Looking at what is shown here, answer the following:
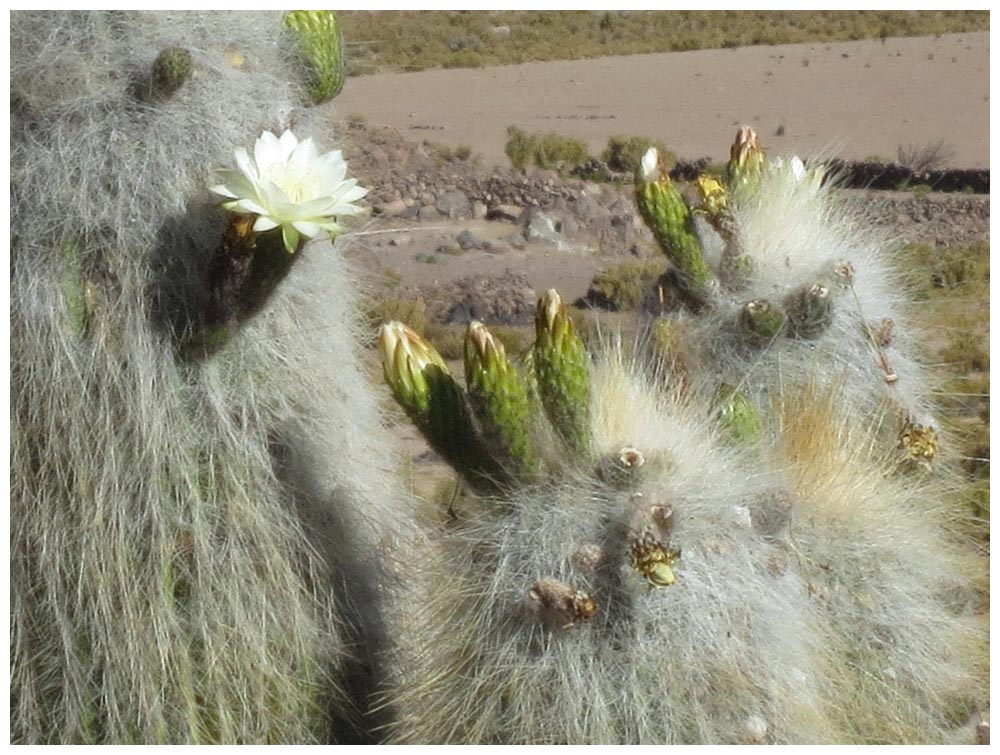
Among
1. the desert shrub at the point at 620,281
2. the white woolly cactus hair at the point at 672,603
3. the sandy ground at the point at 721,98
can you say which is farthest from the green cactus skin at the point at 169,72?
the sandy ground at the point at 721,98

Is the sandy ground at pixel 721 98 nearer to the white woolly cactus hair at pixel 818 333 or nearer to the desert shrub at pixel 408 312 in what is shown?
the desert shrub at pixel 408 312

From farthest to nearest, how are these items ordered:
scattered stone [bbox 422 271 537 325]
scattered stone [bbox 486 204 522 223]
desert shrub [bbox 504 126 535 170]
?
desert shrub [bbox 504 126 535 170]
scattered stone [bbox 486 204 522 223]
scattered stone [bbox 422 271 537 325]

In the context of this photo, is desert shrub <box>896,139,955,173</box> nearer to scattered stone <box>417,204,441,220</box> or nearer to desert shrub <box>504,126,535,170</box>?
desert shrub <box>504,126,535,170</box>

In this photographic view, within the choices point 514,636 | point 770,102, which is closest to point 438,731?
point 514,636

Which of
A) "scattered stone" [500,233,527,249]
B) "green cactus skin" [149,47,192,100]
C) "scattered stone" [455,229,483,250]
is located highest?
"green cactus skin" [149,47,192,100]

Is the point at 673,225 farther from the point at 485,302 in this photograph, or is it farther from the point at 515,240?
the point at 515,240


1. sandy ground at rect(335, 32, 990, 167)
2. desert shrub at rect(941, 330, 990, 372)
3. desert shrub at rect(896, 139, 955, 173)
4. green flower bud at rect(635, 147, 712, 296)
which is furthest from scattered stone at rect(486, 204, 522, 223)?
green flower bud at rect(635, 147, 712, 296)
